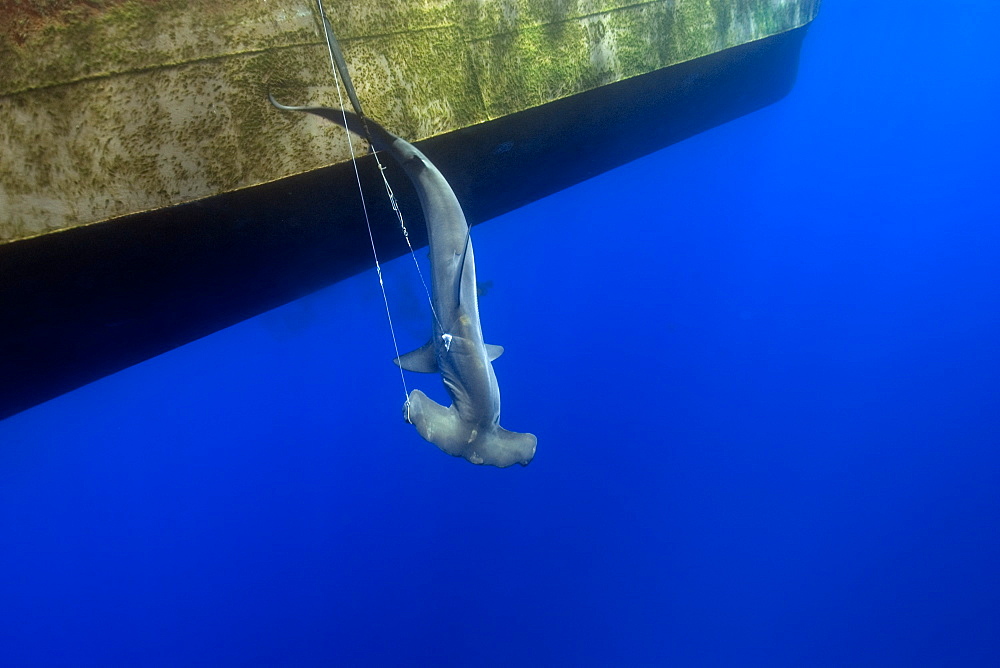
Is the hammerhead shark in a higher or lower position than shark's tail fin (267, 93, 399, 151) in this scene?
lower

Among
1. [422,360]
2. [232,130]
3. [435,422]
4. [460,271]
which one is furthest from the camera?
[422,360]

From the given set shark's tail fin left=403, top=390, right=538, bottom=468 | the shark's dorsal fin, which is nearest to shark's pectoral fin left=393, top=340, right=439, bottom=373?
shark's tail fin left=403, top=390, right=538, bottom=468

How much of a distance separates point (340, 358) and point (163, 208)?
7876 millimetres

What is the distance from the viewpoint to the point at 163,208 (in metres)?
2.56

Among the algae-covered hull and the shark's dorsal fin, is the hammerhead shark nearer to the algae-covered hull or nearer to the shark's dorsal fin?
the shark's dorsal fin

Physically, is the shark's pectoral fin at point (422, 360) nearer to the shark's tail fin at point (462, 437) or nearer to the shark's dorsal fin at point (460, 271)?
the shark's tail fin at point (462, 437)

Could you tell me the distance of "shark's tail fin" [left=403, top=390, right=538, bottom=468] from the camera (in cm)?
284

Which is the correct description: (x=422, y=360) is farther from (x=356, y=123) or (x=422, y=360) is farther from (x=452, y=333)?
(x=356, y=123)

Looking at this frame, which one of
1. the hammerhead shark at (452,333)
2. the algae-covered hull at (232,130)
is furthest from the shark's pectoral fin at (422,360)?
the algae-covered hull at (232,130)

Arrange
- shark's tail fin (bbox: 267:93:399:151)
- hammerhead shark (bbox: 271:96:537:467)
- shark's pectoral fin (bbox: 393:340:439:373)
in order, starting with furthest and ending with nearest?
1. shark's pectoral fin (bbox: 393:340:439:373)
2. shark's tail fin (bbox: 267:93:399:151)
3. hammerhead shark (bbox: 271:96:537:467)

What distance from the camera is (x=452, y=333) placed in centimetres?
262

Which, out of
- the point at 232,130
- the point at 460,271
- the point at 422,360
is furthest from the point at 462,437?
the point at 232,130

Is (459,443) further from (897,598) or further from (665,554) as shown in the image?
(897,598)

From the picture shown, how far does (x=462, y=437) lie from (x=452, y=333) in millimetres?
626
